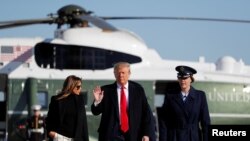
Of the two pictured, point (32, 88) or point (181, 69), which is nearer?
point (181, 69)

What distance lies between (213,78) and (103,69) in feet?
9.04

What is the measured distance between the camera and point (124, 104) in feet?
24.0

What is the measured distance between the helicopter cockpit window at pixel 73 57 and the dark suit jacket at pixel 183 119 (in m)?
8.67

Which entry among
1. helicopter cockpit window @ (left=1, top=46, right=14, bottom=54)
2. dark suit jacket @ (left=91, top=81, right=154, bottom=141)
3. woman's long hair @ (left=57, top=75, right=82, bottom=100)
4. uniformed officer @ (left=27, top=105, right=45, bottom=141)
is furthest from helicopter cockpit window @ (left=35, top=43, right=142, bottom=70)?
dark suit jacket @ (left=91, top=81, right=154, bottom=141)

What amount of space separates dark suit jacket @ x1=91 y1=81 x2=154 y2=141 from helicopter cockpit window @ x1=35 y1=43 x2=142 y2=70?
8.58 meters

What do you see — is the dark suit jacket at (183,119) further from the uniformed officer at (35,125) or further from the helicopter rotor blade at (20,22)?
the helicopter rotor blade at (20,22)

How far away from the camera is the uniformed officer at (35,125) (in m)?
14.9

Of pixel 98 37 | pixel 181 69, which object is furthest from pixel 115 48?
pixel 181 69

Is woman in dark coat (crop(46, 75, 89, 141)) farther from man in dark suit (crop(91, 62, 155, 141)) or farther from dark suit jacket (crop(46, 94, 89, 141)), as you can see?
man in dark suit (crop(91, 62, 155, 141))

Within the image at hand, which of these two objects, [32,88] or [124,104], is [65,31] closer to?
[32,88]

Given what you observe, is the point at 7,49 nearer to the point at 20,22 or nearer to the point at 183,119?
the point at 20,22

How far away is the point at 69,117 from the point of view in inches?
301

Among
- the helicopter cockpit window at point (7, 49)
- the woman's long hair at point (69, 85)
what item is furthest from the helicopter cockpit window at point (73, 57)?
the woman's long hair at point (69, 85)

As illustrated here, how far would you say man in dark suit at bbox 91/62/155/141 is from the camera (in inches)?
284
